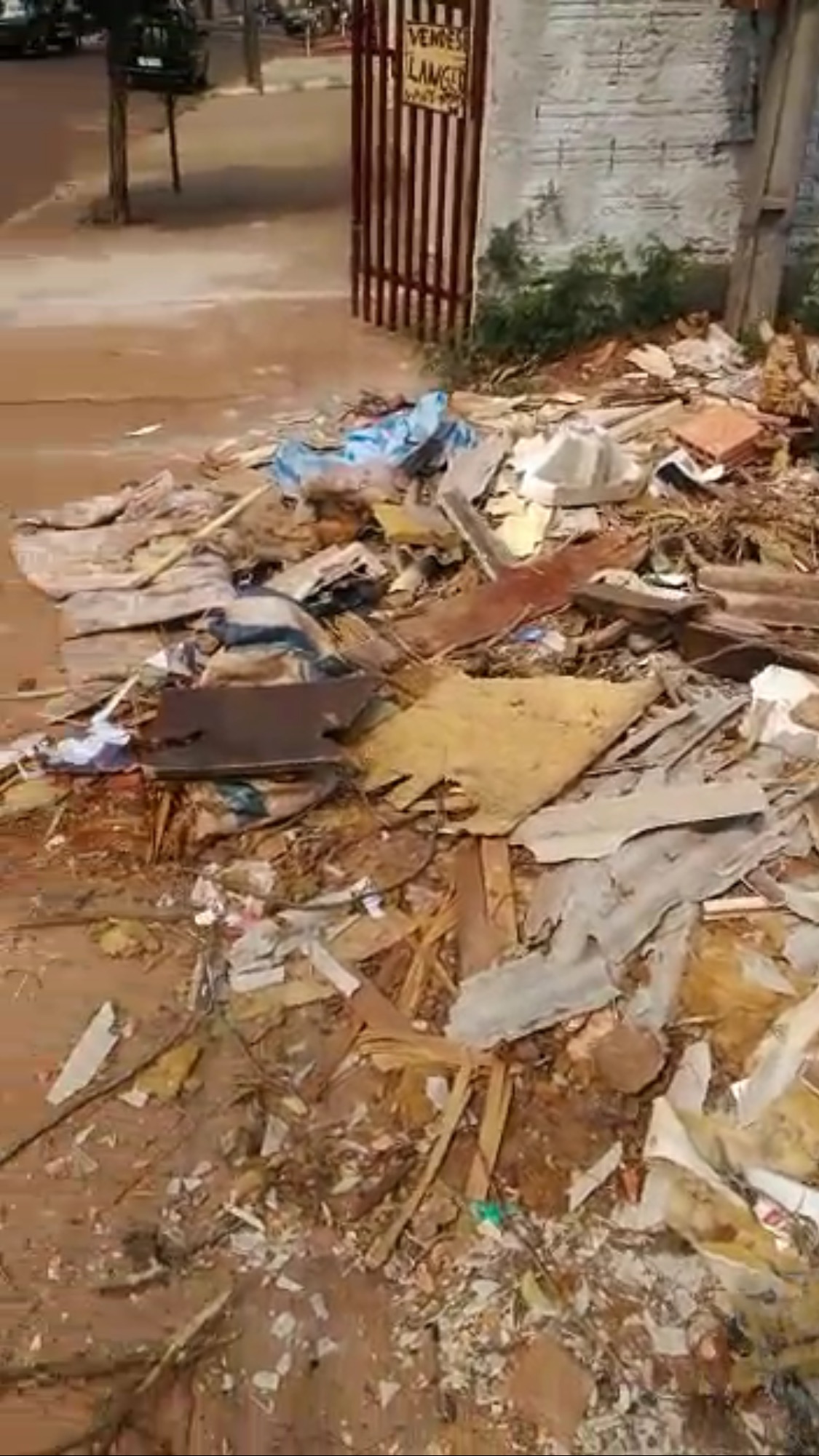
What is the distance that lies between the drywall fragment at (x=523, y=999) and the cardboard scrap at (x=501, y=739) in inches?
28.6

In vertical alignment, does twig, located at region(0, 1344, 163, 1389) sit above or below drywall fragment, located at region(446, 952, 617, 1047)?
below

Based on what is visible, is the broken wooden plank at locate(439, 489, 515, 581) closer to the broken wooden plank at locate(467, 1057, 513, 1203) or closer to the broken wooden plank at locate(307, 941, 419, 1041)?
the broken wooden plank at locate(307, 941, 419, 1041)

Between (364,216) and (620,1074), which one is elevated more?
(364,216)

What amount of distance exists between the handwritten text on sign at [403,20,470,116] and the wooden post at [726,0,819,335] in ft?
5.83

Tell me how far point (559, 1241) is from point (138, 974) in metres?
1.65

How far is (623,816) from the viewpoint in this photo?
514 centimetres

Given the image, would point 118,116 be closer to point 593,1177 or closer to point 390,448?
point 390,448

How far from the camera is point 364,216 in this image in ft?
32.2

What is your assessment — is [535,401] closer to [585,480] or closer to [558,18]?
[585,480]

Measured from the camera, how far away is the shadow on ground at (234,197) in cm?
1266

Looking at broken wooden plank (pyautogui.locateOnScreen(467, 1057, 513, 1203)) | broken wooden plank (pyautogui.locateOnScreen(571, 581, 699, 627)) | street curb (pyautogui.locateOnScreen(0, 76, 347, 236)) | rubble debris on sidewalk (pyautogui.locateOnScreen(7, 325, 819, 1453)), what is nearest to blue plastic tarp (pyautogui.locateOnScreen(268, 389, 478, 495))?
rubble debris on sidewalk (pyautogui.locateOnScreen(7, 325, 819, 1453))

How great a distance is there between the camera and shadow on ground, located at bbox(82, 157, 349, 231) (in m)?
12.7

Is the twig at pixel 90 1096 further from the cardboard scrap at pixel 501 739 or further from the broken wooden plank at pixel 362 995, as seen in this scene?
the cardboard scrap at pixel 501 739

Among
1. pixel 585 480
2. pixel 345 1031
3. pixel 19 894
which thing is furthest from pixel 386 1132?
pixel 585 480
